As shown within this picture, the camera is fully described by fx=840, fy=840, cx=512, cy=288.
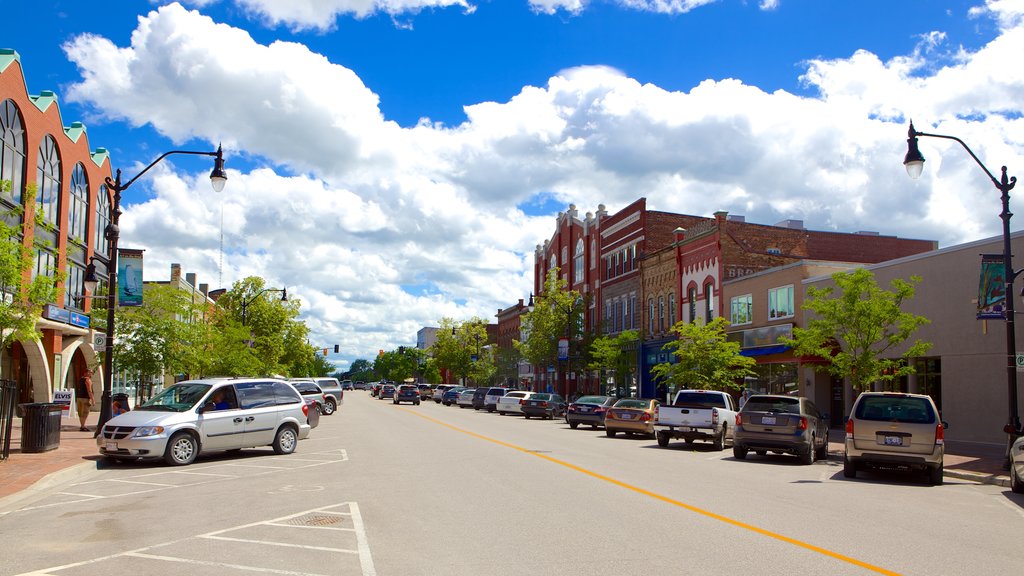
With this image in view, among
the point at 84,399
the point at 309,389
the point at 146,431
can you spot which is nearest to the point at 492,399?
the point at 309,389

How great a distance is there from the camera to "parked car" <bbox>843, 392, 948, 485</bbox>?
15.5 m

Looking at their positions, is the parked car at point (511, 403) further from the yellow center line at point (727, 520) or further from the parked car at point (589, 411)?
the yellow center line at point (727, 520)

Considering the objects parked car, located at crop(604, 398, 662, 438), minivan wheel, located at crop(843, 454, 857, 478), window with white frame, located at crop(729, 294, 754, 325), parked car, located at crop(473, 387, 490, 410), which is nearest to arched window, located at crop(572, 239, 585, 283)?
parked car, located at crop(473, 387, 490, 410)

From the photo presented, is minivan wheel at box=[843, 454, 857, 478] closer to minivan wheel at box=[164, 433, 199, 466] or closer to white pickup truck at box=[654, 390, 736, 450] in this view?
white pickup truck at box=[654, 390, 736, 450]

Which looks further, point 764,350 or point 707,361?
point 764,350

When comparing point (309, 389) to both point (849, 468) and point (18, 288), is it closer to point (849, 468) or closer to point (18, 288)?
point (18, 288)

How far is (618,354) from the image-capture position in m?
47.4

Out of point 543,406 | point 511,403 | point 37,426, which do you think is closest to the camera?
point 37,426

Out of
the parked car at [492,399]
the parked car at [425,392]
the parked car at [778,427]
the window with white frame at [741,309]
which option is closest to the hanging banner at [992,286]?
the parked car at [778,427]

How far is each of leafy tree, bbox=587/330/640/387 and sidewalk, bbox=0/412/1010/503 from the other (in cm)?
2329

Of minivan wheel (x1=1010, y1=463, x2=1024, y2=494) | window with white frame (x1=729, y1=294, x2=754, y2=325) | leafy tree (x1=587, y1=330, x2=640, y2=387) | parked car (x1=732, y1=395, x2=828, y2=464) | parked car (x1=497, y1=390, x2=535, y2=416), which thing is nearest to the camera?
minivan wheel (x1=1010, y1=463, x2=1024, y2=494)

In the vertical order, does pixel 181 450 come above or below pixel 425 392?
above

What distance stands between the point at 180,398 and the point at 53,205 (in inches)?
903

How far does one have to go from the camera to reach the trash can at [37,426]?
17.2 meters
